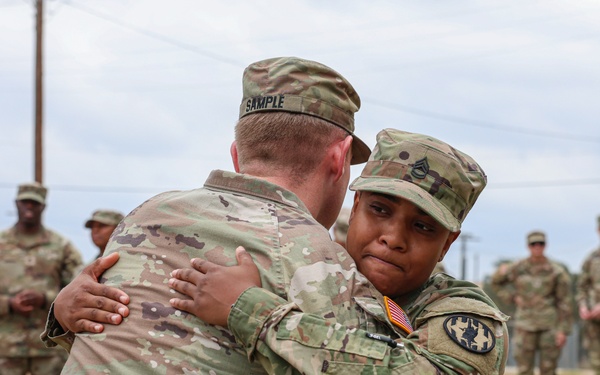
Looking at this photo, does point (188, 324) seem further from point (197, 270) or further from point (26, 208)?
point (26, 208)

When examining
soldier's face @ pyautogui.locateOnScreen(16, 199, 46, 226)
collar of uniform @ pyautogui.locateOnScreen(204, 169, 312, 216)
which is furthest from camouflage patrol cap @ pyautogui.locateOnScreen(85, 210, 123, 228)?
collar of uniform @ pyautogui.locateOnScreen(204, 169, 312, 216)

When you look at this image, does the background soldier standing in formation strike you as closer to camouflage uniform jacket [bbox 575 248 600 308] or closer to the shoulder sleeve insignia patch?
the shoulder sleeve insignia patch

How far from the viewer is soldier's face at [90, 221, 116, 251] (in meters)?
10.5

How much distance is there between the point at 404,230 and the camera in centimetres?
307

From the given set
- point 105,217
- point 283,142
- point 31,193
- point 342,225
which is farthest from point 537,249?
point 283,142

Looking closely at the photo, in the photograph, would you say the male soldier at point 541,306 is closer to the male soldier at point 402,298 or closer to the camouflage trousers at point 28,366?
the camouflage trousers at point 28,366

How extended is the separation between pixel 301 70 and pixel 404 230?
659 mm

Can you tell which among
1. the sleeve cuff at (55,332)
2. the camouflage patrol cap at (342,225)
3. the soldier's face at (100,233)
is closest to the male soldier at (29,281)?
the soldier's face at (100,233)

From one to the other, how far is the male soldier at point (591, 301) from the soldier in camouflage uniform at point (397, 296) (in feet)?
36.9

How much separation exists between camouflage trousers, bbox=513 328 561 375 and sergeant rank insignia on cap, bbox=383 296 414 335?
12781 mm

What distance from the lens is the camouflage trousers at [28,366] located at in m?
10.3

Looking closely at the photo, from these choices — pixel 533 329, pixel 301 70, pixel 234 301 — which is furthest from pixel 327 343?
pixel 533 329

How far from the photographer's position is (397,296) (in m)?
3.14

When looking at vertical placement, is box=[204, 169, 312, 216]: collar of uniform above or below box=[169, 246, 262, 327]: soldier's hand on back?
above
